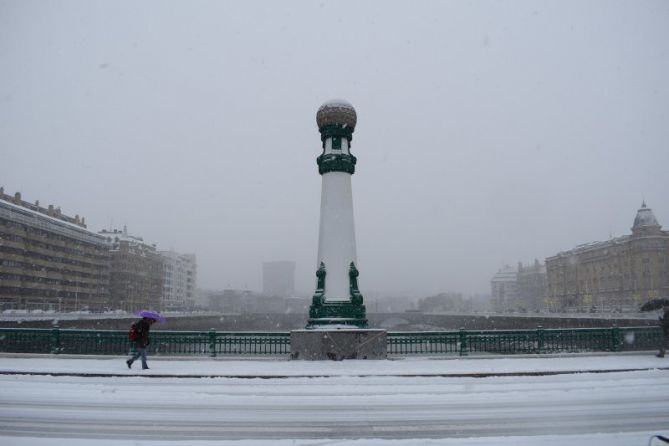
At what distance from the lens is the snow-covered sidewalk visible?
14703 mm

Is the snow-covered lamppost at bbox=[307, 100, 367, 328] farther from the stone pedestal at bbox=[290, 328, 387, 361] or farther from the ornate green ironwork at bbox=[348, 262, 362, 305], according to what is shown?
the stone pedestal at bbox=[290, 328, 387, 361]

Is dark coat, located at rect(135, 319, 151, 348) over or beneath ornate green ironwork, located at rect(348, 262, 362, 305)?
beneath

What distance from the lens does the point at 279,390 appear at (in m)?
12.5

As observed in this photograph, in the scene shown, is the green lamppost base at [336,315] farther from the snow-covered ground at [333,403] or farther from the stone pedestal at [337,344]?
the snow-covered ground at [333,403]

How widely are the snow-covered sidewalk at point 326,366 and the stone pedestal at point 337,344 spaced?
1.70 ft

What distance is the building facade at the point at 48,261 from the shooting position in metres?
83.9

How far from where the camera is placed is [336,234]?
19.8 m

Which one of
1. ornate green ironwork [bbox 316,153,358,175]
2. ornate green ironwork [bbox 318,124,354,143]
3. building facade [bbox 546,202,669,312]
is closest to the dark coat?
ornate green ironwork [bbox 316,153,358,175]

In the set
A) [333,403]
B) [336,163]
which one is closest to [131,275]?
[336,163]

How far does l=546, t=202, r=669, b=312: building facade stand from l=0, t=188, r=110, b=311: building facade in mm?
96101

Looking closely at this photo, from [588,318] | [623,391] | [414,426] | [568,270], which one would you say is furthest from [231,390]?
[568,270]

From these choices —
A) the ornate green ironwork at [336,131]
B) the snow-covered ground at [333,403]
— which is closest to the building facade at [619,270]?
the ornate green ironwork at [336,131]

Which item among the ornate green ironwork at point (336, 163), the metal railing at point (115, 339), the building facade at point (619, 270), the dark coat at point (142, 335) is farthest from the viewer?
the building facade at point (619, 270)

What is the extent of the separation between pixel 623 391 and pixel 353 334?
856cm
